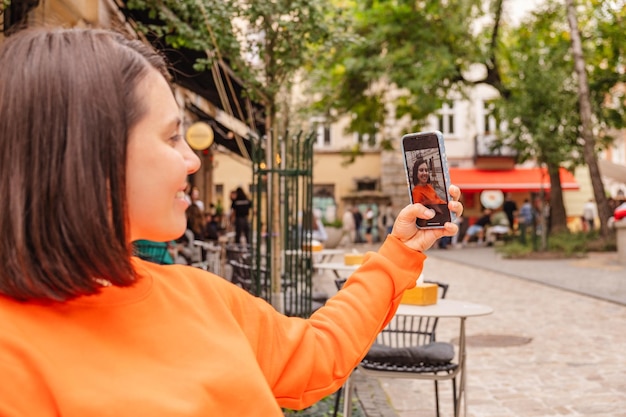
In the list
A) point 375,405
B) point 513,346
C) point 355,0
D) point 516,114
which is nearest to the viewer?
point 375,405

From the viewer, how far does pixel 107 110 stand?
43.9 inches

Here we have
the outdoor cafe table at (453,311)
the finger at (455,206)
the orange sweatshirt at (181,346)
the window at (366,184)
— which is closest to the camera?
the orange sweatshirt at (181,346)

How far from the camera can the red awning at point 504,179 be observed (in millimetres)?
35594

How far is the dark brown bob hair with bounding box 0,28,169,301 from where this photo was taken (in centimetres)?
106

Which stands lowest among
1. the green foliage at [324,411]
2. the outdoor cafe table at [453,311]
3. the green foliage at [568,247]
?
the green foliage at [324,411]

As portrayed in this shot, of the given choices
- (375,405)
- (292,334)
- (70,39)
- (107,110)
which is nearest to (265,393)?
(292,334)

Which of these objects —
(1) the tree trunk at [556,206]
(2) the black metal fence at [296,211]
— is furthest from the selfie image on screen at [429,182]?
(1) the tree trunk at [556,206]

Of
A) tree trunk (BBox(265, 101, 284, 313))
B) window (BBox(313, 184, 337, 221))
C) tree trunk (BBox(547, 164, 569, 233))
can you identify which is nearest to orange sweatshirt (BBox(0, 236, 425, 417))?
tree trunk (BBox(265, 101, 284, 313))

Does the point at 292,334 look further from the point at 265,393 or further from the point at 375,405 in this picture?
the point at 375,405

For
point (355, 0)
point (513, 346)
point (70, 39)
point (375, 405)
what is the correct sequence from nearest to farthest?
point (70, 39) → point (375, 405) → point (513, 346) → point (355, 0)

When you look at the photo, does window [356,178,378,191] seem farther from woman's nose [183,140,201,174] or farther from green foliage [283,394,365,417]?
woman's nose [183,140,201,174]

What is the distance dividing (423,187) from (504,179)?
36.2 meters

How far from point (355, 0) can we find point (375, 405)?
19075mm

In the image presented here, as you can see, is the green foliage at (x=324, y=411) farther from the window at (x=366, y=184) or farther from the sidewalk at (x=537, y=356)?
the window at (x=366, y=184)
